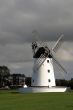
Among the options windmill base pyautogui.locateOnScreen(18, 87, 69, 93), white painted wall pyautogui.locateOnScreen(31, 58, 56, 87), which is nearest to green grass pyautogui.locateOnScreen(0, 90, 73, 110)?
windmill base pyautogui.locateOnScreen(18, 87, 69, 93)

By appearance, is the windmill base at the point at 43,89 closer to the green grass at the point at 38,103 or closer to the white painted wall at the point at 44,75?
the white painted wall at the point at 44,75

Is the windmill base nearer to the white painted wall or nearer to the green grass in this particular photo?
the white painted wall

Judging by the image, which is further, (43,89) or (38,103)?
(43,89)

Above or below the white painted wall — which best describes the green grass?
below

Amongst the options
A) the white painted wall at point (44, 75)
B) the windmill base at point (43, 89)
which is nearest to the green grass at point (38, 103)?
the windmill base at point (43, 89)

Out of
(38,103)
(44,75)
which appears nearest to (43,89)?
(44,75)

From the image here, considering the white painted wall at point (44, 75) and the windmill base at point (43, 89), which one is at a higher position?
the white painted wall at point (44, 75)

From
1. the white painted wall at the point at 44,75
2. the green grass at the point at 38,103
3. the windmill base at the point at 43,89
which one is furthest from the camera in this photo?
the white painted wall at the point at 44,75

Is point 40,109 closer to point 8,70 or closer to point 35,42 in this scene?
point 35,42

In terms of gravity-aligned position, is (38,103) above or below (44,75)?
below

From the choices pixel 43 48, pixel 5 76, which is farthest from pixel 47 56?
pixel 5 76

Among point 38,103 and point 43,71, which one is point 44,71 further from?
point 38,103

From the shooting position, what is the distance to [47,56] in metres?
90.7

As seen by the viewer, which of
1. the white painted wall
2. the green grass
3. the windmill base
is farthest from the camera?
the white painted wall
